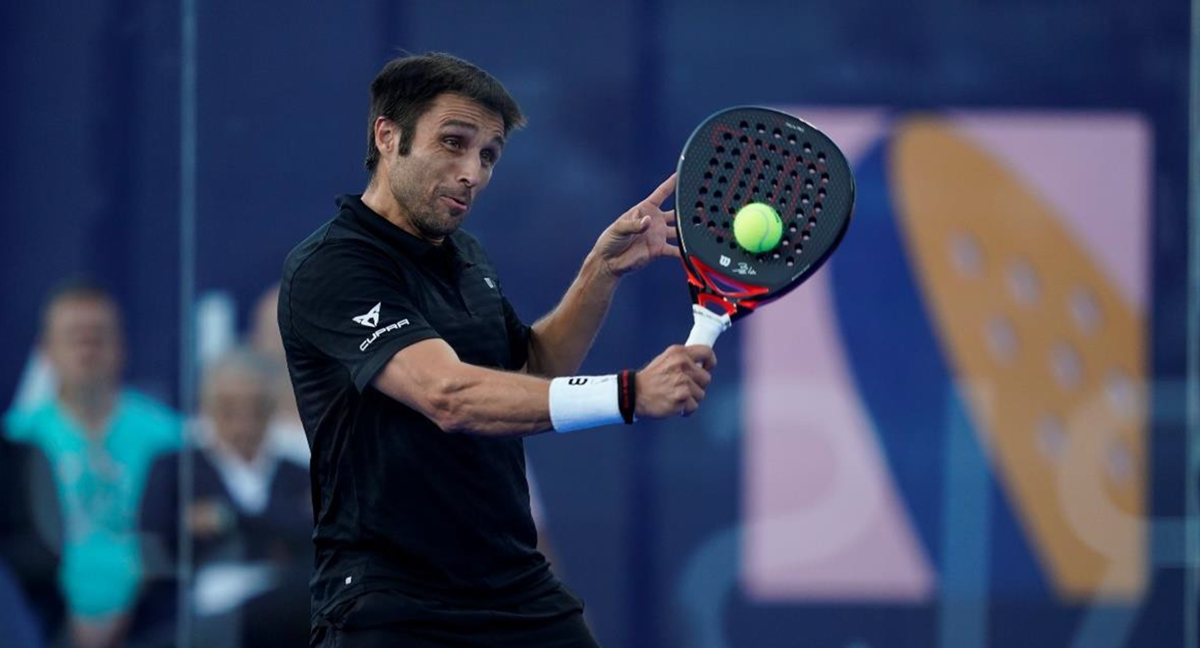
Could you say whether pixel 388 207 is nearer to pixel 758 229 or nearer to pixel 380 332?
pixel 380 332

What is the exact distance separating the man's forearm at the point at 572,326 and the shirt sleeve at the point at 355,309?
54 cm

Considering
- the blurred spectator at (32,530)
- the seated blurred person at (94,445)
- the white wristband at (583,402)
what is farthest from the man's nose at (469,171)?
the blurred spectator at (32,530)

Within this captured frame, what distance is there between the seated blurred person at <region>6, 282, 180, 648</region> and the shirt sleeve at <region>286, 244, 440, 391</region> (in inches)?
112

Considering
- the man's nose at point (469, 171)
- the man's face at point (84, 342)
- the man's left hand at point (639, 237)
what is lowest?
the man's face at point (84, 342)

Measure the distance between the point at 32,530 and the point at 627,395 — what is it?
3788mm

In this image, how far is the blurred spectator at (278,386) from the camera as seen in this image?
6184mm

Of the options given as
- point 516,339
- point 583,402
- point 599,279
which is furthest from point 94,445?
point 583,402

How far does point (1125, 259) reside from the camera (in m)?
6.37

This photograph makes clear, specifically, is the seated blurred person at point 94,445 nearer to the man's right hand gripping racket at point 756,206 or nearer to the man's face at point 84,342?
the man's face at point 84,342

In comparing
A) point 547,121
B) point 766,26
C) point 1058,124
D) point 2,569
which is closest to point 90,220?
point 2,569

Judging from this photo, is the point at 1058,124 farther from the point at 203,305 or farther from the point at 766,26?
the point at 203,305

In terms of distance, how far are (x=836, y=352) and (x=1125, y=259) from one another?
1.16 m

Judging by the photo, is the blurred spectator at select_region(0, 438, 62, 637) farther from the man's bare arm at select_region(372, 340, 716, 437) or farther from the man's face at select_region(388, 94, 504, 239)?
the man's bare arm at select_region(372, 340, 716, 437)

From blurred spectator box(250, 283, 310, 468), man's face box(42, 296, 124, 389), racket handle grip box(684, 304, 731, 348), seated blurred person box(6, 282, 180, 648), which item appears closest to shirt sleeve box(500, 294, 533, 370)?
racket handle grip box(684, 304, 731, 348)
